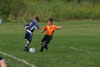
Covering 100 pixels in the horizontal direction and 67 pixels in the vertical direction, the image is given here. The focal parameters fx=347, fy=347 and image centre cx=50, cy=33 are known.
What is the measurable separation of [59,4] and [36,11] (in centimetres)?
673

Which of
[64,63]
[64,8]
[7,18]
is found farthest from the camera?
[64,8]

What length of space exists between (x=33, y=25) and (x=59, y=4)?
4842 centimetres

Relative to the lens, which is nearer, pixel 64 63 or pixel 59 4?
pixel 64 63

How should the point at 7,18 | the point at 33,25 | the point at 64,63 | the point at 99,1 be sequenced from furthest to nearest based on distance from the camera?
the point at 99,1 → the point at 7,18 → the point at 33,25 → the point at 64,63

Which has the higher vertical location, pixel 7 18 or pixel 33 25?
pixel 33 25

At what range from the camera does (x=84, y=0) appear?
75.1 meters

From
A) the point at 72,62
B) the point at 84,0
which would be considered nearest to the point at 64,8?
the point at 84,0

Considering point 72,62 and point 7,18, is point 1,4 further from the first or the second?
point 72,62

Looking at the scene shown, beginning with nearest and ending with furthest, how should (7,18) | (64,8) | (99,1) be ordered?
(7,18) < (64,8) < (99,1)

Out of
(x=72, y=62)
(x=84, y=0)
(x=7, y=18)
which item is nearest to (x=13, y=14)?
(x=7, y=18)

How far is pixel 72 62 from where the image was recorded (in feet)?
39.0

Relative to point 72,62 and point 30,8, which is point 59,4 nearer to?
point 30,8

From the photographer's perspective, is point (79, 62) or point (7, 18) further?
point (7, 18)

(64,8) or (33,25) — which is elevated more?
(33,25)
